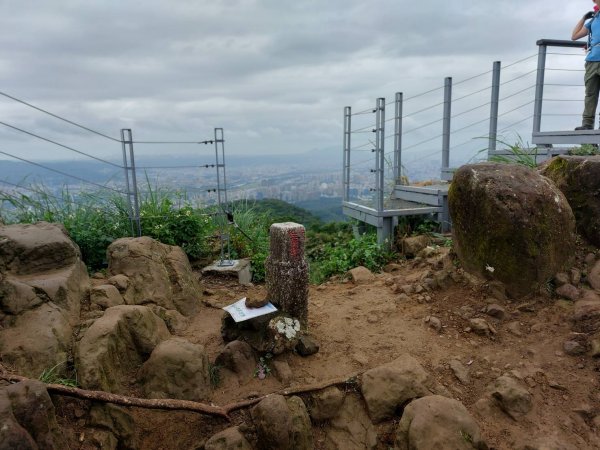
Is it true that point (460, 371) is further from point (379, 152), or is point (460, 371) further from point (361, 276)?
point (379, 152)

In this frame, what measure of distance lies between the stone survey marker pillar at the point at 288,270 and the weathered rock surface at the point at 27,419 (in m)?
1.90

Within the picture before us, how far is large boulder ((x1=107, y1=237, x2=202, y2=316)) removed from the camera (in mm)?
4648

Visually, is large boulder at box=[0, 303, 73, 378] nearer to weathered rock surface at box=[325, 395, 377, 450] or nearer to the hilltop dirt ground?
the hilltop dirt ground

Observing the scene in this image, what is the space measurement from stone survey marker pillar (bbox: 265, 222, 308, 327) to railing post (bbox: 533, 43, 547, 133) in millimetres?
5748

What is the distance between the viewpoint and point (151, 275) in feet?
15.6

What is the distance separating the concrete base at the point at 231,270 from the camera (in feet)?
20.1

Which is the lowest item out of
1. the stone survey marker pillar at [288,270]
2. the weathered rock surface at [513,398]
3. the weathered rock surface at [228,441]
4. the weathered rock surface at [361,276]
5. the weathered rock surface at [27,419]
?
the weathered rock surface at [228,441]

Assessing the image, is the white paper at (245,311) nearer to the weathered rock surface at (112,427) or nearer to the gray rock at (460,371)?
the weathered rock surface at (112,427)

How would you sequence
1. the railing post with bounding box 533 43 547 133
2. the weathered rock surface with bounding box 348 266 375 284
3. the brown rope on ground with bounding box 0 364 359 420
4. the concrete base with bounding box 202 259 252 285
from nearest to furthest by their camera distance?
the brown rope on ground with bounding box 0 364 359 420, the weathered rock surface with bounding box 348 266 375 284, the concrete base with bounding box 202 259 252 285, the railing post with bounding box 533 43 547 133

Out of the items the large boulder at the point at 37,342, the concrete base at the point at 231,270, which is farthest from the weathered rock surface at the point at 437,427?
the concrete base at the point at 231,270

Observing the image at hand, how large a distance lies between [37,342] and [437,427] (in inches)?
112

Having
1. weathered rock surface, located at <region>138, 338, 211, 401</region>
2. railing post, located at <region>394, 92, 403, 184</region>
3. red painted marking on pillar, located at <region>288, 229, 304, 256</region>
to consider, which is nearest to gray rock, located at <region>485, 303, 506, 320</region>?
red painted marking on pillar, located at <region>288, 229, 304, 256</region>

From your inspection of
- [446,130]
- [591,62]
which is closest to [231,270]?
[446,130]

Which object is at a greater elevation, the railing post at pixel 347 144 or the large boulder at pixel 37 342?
the railing post at pixel 347 144
